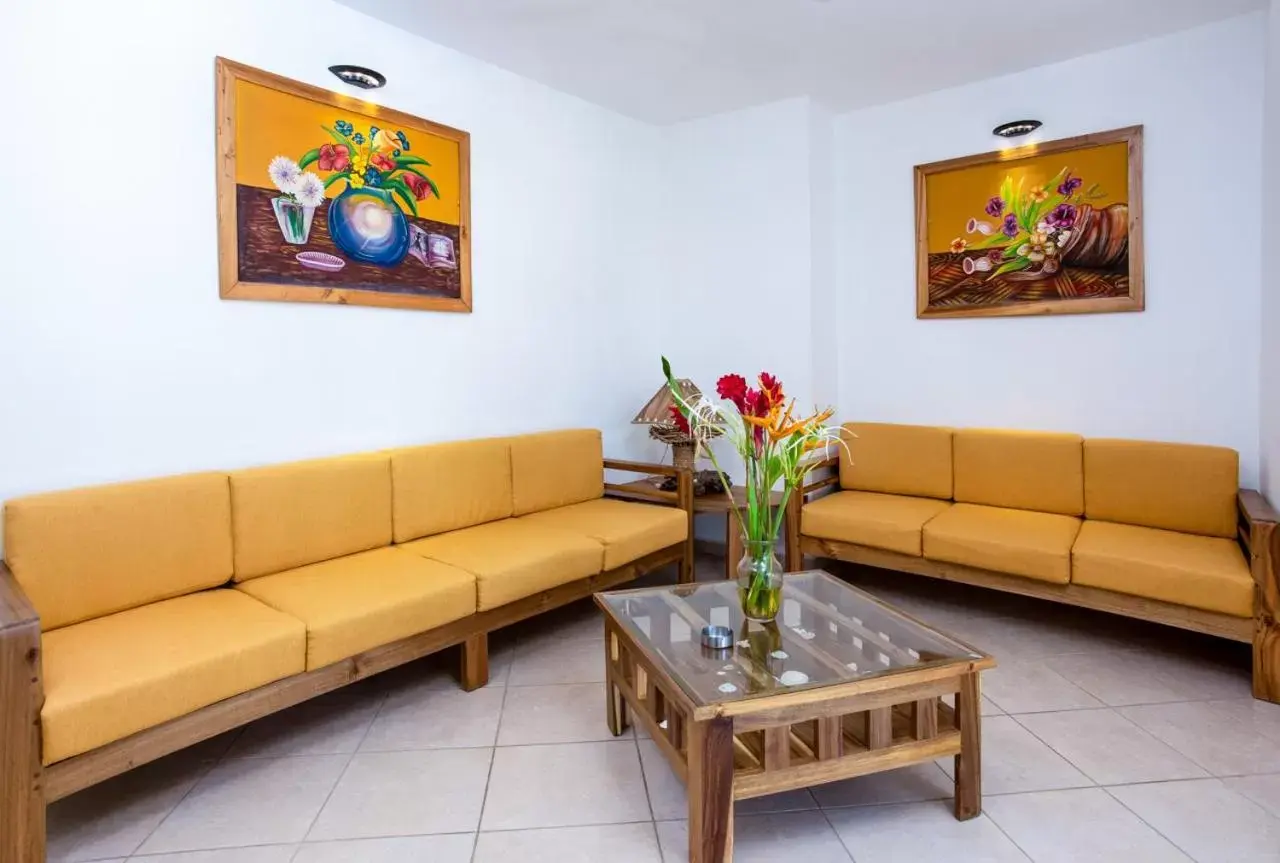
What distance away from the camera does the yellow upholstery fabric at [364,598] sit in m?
2.32


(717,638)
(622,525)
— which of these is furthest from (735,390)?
(622,525)

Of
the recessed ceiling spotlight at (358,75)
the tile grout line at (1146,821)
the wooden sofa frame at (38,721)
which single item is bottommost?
→ the tile grout line at (1146,821)

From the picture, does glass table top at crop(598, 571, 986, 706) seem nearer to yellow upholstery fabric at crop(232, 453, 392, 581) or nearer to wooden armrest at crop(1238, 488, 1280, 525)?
yellow upholstery fabric at crop(232, 453, 392, 581)

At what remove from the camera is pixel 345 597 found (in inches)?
97.2

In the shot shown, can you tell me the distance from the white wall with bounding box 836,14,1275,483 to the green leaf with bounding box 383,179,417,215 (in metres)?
2.66

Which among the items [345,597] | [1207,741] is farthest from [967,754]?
[345,597]

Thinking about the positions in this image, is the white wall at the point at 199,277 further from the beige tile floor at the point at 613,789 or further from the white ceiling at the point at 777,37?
the beige tile floor at the point at 613,789

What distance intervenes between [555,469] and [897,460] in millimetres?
1946

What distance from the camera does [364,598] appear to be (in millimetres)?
2467

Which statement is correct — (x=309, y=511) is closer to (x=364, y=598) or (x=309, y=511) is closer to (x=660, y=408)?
(x=364, y=598)

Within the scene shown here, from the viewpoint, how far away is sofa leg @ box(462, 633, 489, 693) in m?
2.81

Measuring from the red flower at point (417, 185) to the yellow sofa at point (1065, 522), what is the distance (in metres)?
2.41

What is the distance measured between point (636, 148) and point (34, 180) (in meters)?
3.16

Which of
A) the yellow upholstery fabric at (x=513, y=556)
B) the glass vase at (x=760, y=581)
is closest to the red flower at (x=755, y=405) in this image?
the glass vase at (x=760, y=581)
